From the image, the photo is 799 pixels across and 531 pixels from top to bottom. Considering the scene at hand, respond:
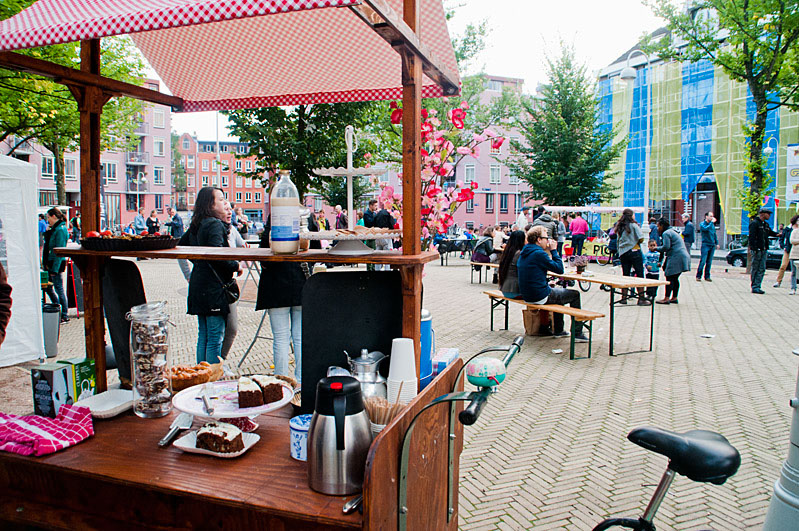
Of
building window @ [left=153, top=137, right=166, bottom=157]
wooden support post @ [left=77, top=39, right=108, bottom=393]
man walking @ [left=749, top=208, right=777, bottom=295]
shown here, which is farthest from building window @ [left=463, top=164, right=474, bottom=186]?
wooden support post @ [left=77, top=39, right=108, bottom=393]

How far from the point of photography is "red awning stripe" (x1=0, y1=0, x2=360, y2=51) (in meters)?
1.67

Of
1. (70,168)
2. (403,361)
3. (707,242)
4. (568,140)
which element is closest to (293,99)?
(403,361)

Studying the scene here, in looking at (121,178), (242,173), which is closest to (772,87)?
(242,173)

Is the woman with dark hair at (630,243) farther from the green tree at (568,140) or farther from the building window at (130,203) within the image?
the building window at (130,203)

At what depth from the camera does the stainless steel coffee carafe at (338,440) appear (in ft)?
5.84

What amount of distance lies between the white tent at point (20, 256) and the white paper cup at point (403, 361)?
597 centimetres

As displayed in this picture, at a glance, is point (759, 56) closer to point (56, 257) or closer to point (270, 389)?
point (56, 257)

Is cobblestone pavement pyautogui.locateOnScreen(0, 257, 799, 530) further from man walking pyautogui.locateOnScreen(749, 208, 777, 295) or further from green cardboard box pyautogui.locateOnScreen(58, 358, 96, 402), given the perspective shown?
man walking pyautogui.locateOnScreen(749, 208, 777, 295)

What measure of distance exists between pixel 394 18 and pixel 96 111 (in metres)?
1.92

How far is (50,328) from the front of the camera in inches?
284

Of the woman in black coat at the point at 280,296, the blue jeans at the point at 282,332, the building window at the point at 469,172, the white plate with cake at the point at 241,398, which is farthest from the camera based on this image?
the building window at the point at 469,172

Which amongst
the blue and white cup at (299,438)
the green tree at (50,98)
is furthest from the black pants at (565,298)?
the green tree at (50,98)

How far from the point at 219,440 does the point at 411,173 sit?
1.28m

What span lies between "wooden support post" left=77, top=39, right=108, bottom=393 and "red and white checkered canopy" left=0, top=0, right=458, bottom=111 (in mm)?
378
